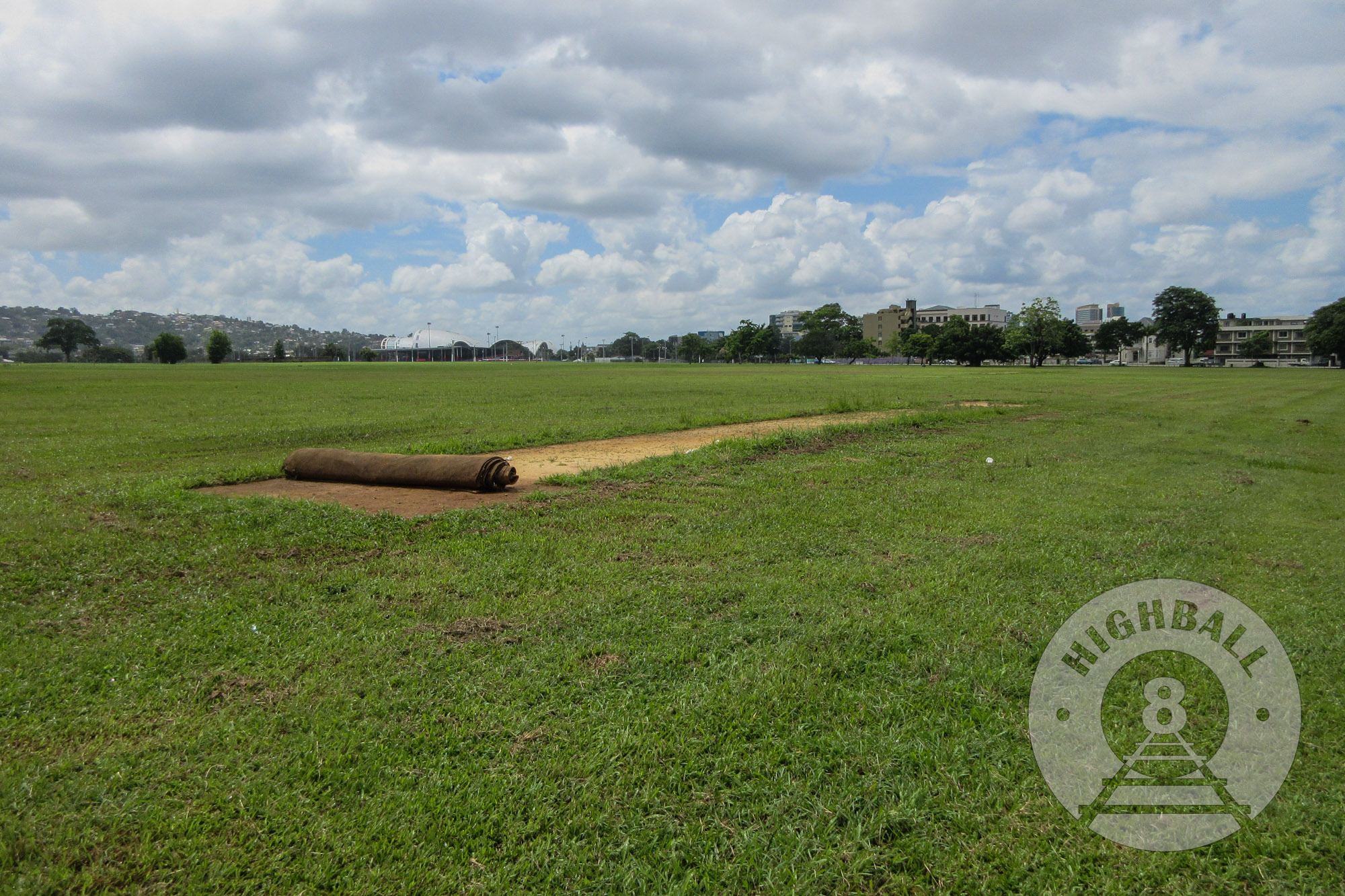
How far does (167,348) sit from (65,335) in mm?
49338

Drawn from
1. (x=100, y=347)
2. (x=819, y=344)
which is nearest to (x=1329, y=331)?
(x=819, y=344)

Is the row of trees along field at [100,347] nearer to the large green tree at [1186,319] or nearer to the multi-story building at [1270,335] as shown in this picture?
the large green tree at [1186,319]

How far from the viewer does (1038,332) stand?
362ft

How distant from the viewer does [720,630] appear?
507cm

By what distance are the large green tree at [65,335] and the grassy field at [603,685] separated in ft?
610

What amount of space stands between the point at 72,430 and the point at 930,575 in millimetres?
20538

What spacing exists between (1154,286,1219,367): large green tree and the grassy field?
133 metres

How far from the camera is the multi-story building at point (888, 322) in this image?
189000 millimetres

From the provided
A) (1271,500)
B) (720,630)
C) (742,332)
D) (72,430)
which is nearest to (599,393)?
(72,430)

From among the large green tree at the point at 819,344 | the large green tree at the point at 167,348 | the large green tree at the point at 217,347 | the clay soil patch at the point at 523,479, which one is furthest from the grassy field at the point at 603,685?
the large green tree at the point at 819,344

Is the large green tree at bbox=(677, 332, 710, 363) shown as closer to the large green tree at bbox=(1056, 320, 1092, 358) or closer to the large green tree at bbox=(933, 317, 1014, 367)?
the large green tree at bbox=(933, 317, 1014, 367)

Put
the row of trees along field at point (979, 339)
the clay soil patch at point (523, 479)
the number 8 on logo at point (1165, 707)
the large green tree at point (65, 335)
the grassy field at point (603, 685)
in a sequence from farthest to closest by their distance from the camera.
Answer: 1. the large green tree at point (65, 335)
2. the row of trees along field at point (979, 339)
3. the clay soil patch at point (523, 479)
4. the number 8 on logo at point (1165, 707)
5. the grassy field at point (603, 685)

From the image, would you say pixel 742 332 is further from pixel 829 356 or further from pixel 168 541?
pixel 168 541

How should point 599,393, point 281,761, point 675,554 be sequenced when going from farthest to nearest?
point 599,393 < point 675,554 < point 281,761
